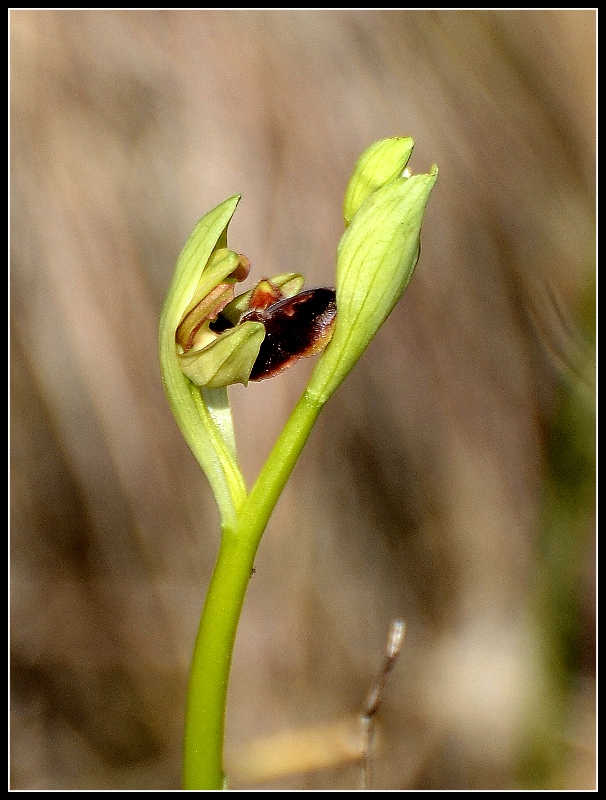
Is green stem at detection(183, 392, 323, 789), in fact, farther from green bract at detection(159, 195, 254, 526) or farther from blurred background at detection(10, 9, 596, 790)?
blurred background at detection(10, 9, 596, 790)

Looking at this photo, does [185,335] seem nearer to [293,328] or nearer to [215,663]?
[293,328]

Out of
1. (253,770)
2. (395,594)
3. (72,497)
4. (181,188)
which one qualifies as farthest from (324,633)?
(181,188)

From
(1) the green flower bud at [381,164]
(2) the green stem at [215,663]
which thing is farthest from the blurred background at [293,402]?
(2) the green stem at [215,663]

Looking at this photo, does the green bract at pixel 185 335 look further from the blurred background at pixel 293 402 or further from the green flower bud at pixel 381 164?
the blurred background at pixel 293 402

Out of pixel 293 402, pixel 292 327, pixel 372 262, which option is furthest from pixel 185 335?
pixel 293 402

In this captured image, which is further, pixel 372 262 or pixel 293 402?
pixel 293 402

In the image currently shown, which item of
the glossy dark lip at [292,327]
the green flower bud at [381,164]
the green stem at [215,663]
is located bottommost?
the green stem at [215,663]

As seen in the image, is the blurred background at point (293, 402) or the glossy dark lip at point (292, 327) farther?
the blurred background at point (293, 402)
